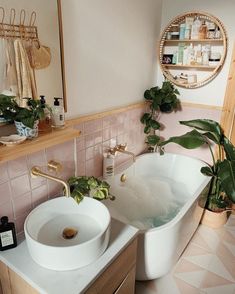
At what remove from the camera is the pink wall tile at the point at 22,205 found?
1251 mm

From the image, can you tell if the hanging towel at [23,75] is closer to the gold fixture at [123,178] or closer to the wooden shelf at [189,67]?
the gold fixture at [123,178]

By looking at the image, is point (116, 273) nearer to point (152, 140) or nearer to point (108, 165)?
point (108, 165)

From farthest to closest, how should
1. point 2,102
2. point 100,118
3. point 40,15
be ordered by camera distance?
point 100,118
point 40,15
point 2,102

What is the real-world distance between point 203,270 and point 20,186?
149 centimetres

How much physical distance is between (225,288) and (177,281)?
0.33 m

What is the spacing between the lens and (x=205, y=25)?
7.17ft

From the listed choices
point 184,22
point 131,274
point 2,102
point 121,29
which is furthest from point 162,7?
point 131,274

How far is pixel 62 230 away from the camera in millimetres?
1284

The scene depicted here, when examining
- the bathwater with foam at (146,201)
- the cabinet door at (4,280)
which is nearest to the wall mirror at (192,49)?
the bathwater with foam at (146,201)

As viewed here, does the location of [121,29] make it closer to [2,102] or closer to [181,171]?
[2,102]

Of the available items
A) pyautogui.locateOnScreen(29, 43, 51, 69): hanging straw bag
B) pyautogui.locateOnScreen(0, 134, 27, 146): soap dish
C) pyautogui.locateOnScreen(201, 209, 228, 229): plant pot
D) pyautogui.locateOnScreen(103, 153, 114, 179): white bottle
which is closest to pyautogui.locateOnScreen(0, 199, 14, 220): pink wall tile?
pyautogui.locateOnScreen(0, 134, 27, 146): soap dish

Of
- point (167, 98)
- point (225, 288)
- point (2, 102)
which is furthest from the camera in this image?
point (167, 98)

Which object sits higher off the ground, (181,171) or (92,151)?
(92,151)

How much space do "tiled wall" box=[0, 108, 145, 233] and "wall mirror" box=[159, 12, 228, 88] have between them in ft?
1.84
